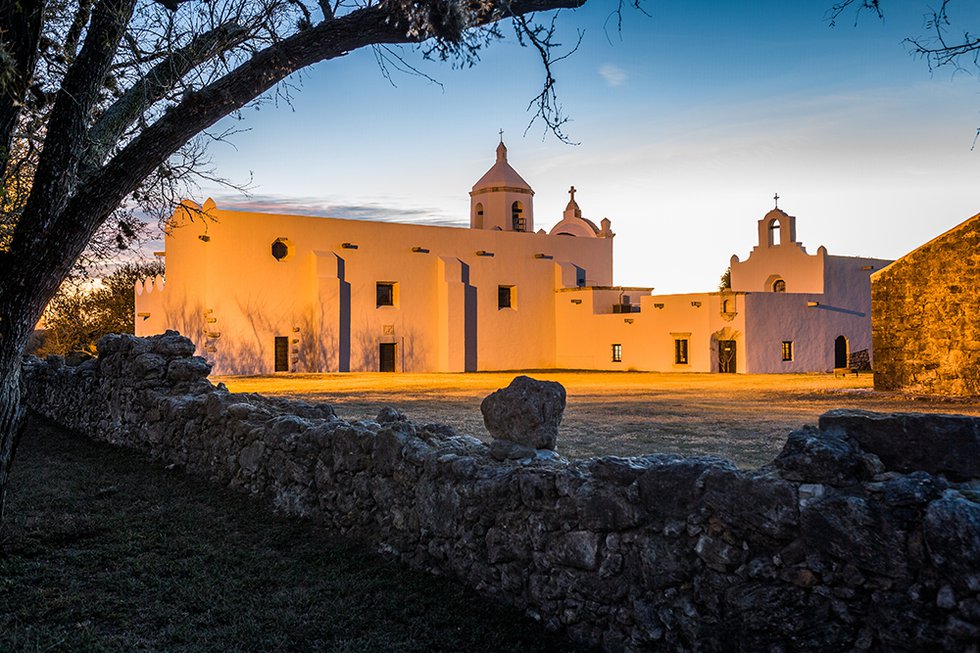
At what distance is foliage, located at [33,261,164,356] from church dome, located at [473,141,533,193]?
17829 millimetres

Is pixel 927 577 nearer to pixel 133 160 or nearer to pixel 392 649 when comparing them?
pixel 392 649

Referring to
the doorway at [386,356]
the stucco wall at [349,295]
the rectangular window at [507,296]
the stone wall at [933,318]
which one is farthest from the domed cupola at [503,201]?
the stone wall at [933,318]

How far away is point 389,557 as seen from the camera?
4992 millimetres

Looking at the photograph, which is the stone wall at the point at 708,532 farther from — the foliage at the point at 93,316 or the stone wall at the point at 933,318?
the foliage at the point at 93,316

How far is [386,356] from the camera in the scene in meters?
33.8

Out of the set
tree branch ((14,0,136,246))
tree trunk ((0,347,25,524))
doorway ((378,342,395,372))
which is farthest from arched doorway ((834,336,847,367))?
tree trunk ((0,347,25,524))

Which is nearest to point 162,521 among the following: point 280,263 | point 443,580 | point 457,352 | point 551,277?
point 443,580

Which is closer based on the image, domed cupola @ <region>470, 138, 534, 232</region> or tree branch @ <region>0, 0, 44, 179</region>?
tree branch @ <region>0, 0, 44, 179</region>

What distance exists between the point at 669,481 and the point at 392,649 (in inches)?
64.7

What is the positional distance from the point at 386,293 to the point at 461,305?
3.59 meters

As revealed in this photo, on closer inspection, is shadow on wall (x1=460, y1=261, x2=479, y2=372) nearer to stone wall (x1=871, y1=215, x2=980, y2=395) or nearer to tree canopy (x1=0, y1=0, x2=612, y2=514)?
stone wall (x1=871, y1=215, x2=980, y2=395)

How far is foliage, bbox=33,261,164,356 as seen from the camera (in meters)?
30.7

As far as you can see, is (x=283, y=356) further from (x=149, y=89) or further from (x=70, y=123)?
(x=70, y=123)

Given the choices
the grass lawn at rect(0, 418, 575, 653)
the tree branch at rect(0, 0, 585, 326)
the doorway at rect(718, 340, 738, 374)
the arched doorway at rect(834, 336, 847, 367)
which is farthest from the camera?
the arched doorway at rect(834, 336, 847, 367)
